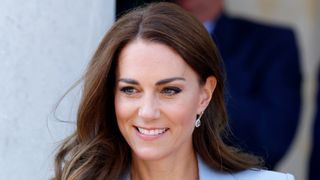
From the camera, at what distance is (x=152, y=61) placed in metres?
3.10

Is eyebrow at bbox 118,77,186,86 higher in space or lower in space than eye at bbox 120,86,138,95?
higher

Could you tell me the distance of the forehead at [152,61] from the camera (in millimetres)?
3100

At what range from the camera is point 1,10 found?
3.41 m

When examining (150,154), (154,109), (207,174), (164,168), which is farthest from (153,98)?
(207,174)

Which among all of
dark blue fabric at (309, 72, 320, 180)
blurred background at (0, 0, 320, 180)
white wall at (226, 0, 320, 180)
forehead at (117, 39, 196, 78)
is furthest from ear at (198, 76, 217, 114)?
white wall at (226, 0, 320, 180)

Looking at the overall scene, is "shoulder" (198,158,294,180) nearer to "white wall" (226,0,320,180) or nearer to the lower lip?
Result: the lower lip

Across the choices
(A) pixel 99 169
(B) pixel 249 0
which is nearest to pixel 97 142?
(A) pixel 99 169

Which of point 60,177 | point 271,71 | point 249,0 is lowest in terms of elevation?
point 60,177

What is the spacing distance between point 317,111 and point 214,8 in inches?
27.3

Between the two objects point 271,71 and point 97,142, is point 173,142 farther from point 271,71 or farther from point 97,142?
point 271,71

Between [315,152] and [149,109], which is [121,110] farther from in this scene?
[315,152]

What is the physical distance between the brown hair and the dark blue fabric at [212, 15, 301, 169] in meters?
0.92

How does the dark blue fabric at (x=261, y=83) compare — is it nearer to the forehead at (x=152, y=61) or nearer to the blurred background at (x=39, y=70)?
the blurred background at (x=39, y=70)

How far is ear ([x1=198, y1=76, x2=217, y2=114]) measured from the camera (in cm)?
326
